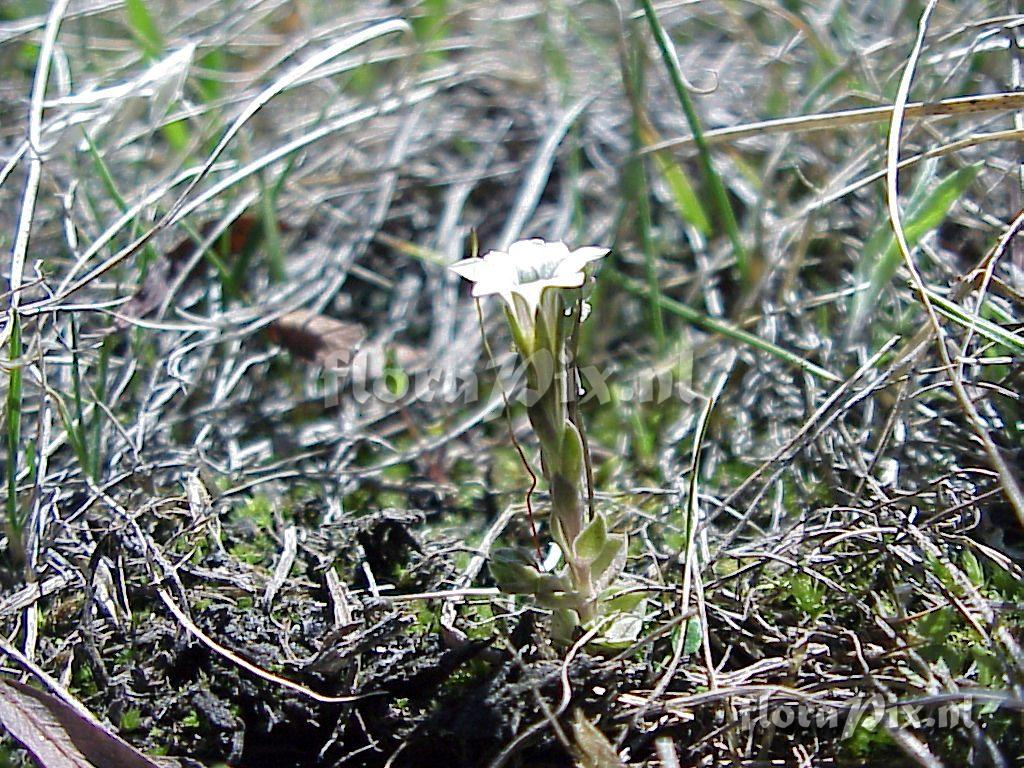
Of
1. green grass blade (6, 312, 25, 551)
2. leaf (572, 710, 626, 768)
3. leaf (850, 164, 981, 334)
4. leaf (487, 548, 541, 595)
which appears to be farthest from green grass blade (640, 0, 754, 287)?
green grass blade (6, 312, 25, 551)

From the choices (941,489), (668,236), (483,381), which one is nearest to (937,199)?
(941,489)

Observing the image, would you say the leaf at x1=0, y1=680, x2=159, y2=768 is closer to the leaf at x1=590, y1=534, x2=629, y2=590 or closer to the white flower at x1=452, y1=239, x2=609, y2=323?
the leaf at x1=590, y1=534, x2=629, y2=590

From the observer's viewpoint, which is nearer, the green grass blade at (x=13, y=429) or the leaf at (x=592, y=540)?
the leaf at (x=592, y=540)

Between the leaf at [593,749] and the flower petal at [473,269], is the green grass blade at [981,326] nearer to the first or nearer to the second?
the flower petal at [473,269]

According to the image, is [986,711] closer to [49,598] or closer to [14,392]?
[49,598]

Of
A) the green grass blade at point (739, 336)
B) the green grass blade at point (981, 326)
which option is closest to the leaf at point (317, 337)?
the green grass blade at point (739, 336)

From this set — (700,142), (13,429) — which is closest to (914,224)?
(700,142)
